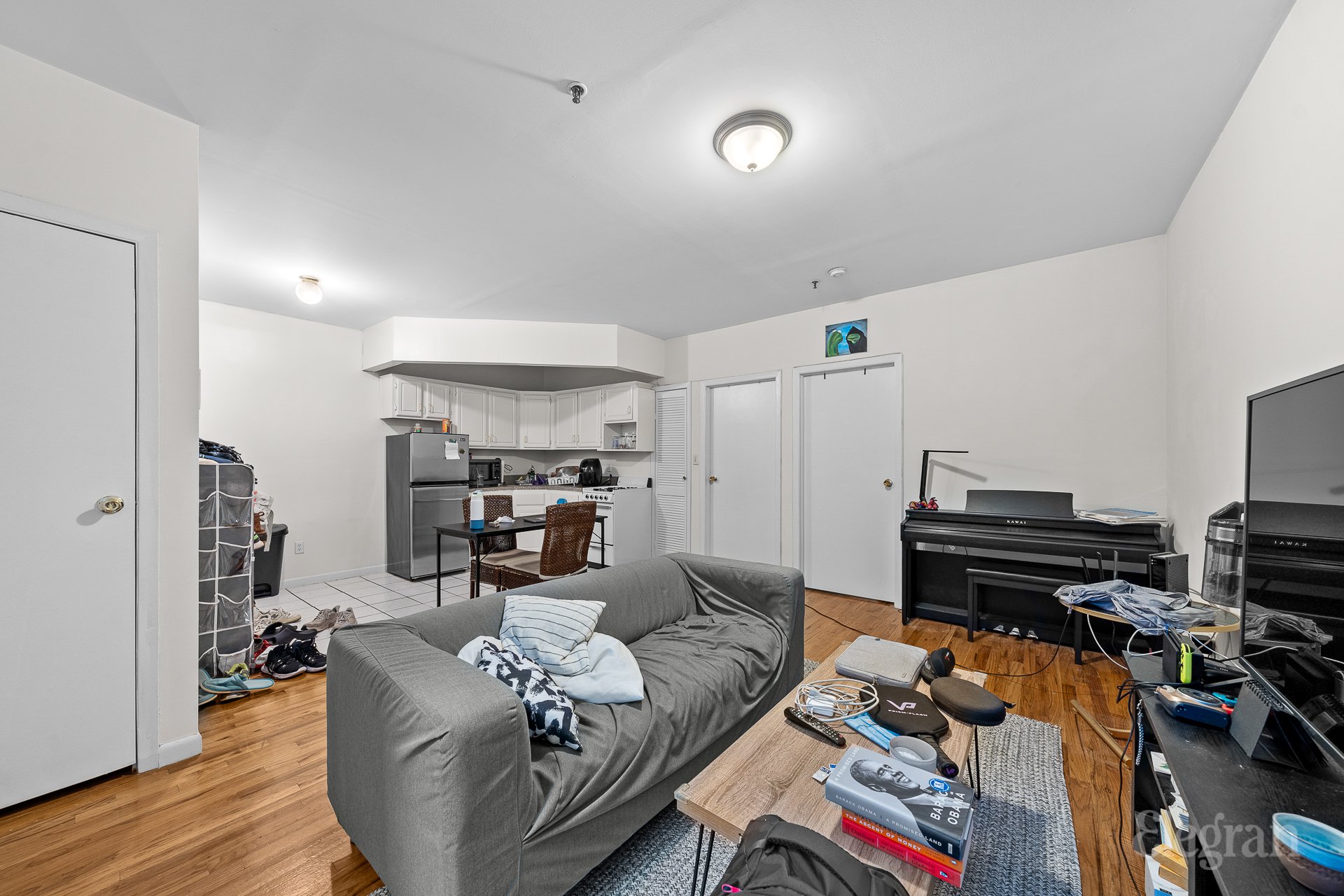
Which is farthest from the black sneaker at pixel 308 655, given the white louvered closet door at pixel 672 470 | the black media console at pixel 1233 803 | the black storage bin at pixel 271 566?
the black media console at pixel 1233 803

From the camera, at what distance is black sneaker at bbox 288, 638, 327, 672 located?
2.94 meters

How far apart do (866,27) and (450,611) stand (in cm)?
237

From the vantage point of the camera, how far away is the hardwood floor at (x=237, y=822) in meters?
1.47

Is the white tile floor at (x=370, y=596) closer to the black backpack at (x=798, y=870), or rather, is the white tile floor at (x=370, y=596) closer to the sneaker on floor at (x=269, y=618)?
the sneaker on floor at (x=269, y=618)

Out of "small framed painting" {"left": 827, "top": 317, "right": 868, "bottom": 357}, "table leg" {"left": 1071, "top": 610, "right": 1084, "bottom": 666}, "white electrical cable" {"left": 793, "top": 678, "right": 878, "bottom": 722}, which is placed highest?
"small framed painting" {"left": 827, "top": 317, "right": 868, "bottom": 357}

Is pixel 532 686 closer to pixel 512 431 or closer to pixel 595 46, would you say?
pixel 595 46

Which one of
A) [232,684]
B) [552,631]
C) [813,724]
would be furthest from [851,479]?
[232,684]

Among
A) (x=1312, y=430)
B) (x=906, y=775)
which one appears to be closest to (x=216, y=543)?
(x=906, y=775)

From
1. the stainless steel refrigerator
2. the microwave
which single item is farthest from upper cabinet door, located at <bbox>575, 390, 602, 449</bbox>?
the stainless steel refrigerator

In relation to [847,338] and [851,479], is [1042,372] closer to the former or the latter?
[847,338]

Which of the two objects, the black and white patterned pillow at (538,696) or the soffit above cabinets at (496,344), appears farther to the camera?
the soffit above cabinets at (496,344)

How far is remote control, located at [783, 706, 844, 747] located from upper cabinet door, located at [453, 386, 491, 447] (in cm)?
492

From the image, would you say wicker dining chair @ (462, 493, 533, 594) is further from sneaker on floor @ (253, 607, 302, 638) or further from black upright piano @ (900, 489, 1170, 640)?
black upright piano @ (900, 489, 1170, 640)

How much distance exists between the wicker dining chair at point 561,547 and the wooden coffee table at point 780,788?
2184 mm
